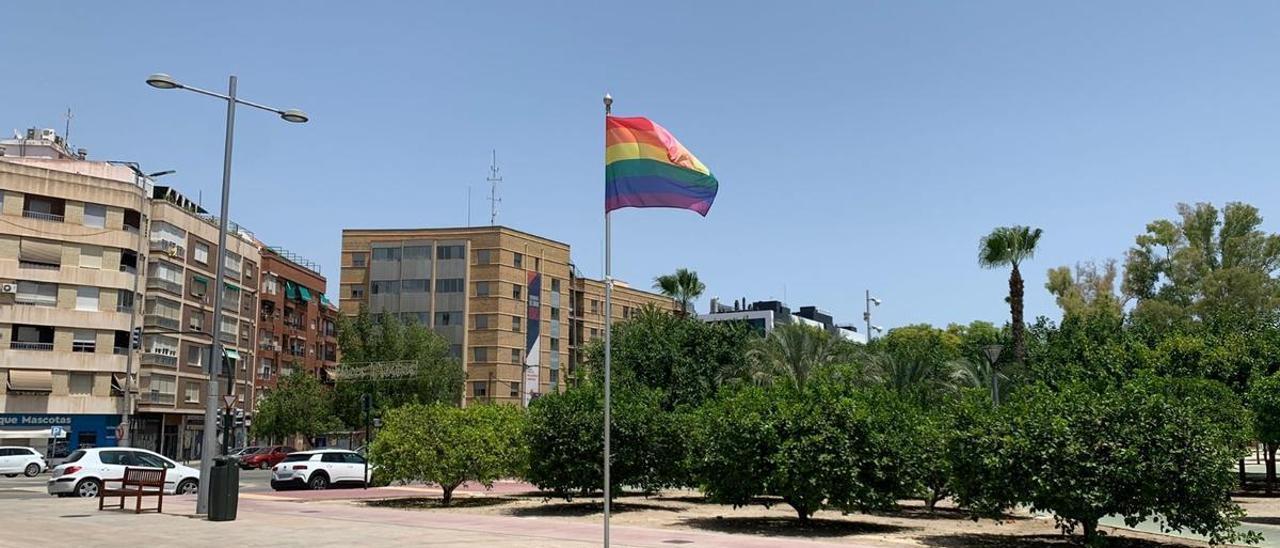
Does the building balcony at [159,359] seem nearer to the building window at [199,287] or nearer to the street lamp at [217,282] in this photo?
the building window at [199,287]

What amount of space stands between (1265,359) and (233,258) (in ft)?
216

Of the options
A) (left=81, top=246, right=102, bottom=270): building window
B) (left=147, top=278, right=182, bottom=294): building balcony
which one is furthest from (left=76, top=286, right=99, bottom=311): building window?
(left=147, top=278, right=182, bottom=294): building balcony

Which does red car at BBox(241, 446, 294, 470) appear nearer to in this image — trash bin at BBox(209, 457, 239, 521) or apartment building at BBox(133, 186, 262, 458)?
apartment building at BBox(133, 186, 262, 458)

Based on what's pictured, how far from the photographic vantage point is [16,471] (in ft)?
150

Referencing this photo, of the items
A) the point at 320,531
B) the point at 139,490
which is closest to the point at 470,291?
the point at 139,490

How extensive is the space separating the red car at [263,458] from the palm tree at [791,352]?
25.5 m

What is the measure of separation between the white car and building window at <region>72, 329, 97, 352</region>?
35.2 metres

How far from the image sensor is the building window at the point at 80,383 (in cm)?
6012

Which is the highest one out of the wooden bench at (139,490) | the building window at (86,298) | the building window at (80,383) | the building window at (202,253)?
the building window at (202,253)

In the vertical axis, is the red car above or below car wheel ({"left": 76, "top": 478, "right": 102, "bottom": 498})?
below

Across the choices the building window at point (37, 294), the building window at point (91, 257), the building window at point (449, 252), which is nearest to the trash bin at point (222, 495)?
the building window at point (37, 294)

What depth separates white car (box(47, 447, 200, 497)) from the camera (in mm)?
27844

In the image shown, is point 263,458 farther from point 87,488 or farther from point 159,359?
point 87,488

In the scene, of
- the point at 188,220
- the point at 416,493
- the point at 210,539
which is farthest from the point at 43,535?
the point at 188,220
